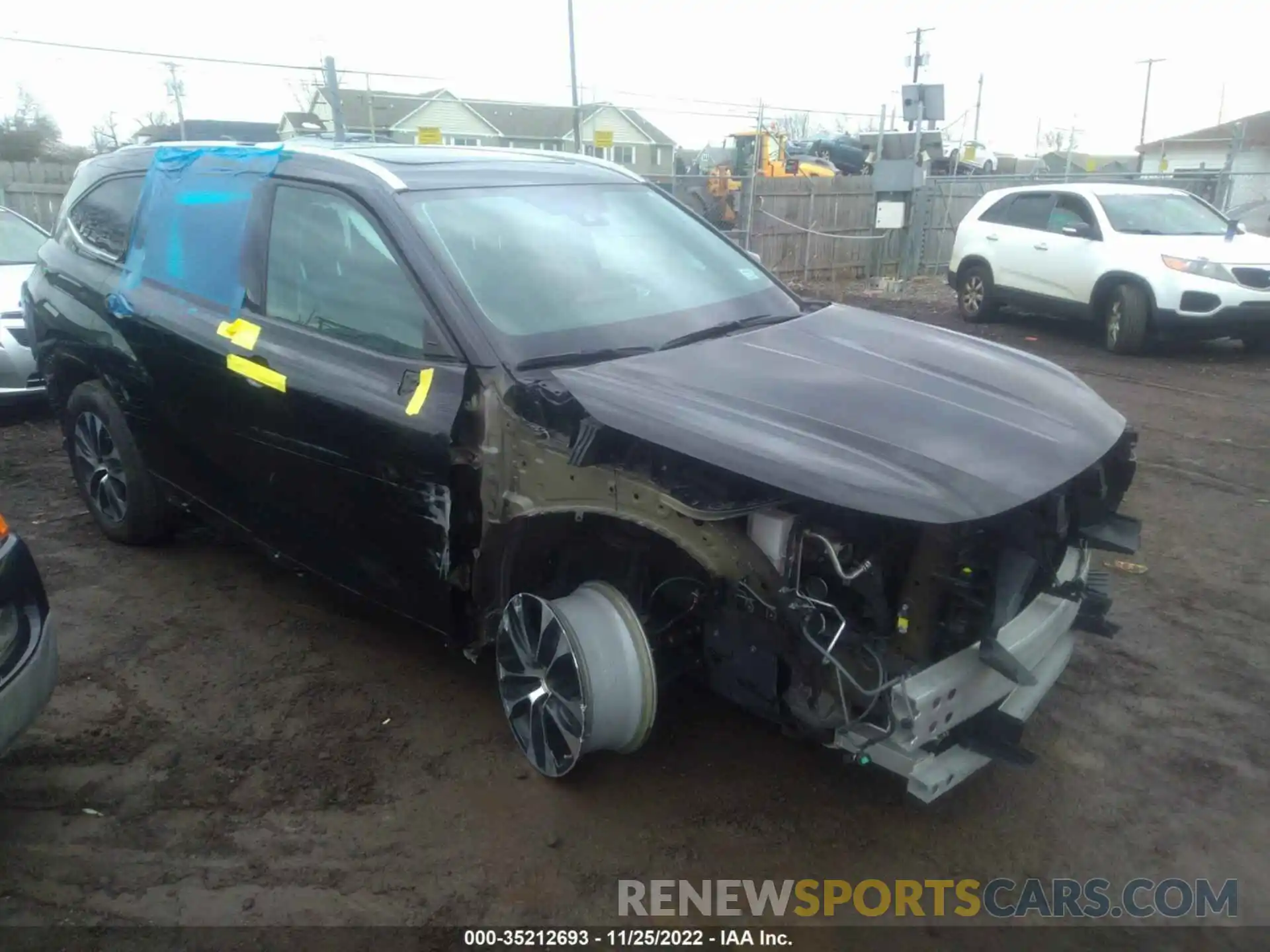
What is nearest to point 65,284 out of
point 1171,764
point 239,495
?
point 239,495

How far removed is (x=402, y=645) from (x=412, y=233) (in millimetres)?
1769

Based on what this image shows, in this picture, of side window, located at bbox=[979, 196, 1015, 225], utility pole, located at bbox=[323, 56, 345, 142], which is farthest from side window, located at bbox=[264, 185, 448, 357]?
side window, located at bbox=[979, 196, 1015, 225]

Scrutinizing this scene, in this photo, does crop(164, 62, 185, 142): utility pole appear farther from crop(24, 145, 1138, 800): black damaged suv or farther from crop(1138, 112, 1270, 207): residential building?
crop(1138, 112, 1270, 207): residential building

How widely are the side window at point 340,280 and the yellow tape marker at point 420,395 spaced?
0.08 metres

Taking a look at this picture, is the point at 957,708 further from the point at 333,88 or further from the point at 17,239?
the point at 333,88

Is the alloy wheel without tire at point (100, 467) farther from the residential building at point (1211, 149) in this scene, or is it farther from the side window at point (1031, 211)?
the residential building at point (1211, 149)

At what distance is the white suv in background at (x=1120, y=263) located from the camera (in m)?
9.23

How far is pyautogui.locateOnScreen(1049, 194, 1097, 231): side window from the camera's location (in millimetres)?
10469

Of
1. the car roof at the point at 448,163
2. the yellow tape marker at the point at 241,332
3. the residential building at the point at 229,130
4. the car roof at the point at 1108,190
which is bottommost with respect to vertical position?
the yellow tape marker at the point at 241,332

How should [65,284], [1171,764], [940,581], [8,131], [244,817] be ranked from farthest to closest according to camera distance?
[8,131]
[65,284]
[1171,764]
[244,817]
[940,581]

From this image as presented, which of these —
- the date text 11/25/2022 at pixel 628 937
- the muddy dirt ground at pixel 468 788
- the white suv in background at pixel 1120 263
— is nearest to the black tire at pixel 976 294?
the white suv in background at pixel 1120 263

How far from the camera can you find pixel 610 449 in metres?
2.74

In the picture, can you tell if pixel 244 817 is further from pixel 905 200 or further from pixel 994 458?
pixel 905 200

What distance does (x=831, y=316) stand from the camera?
3883 millimetres
